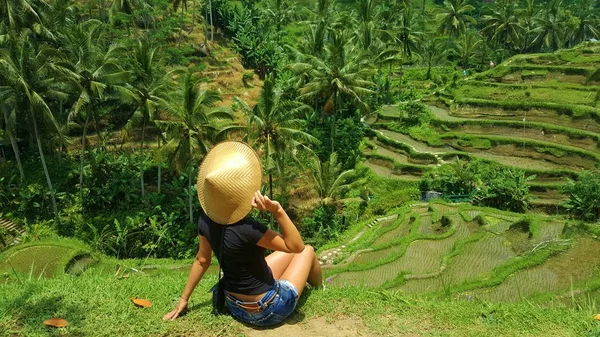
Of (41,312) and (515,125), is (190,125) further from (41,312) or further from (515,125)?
(515,125)

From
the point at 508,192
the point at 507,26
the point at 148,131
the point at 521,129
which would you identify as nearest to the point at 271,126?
the point at 508,192

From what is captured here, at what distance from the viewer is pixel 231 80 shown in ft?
120

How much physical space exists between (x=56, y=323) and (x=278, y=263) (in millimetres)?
2400

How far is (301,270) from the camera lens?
5035 millimetres

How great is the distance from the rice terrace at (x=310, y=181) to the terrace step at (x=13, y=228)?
116 mm

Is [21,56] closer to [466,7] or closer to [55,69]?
[55,69]

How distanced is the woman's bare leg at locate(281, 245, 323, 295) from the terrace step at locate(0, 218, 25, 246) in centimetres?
2036

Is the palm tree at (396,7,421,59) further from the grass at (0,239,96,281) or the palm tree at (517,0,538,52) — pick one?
the grass at (0,239,96,281)

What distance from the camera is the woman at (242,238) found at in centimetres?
414

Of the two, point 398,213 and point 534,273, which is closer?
point 534,273

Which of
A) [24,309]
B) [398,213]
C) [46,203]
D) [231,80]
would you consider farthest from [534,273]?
[231,80]

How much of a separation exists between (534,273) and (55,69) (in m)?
20.1

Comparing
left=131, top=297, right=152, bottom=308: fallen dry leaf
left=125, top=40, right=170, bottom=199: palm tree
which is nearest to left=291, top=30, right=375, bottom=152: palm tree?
left=125, top=40, right=170, bottom=199: palm tree

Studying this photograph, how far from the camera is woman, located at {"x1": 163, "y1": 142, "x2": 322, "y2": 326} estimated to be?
4.14m
